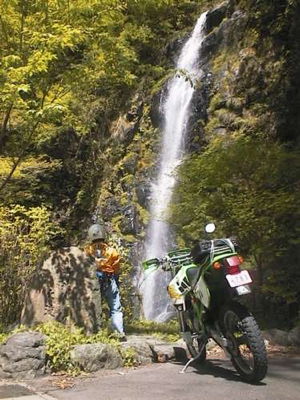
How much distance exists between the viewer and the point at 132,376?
18.0 ft

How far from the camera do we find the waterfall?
1522cm

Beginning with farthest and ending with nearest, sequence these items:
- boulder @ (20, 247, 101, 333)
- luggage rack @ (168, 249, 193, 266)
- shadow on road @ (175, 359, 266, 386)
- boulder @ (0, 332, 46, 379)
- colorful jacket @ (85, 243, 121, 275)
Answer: colorful jacket @ (85, 243, 121, 275)
boulder @ (20, 247, 101, 333)
luggage rack @ (168, 249, 193, 266)
boulder @ (0, 332, 46, 379)
shadow on road @ (175, 359, 266, 386)

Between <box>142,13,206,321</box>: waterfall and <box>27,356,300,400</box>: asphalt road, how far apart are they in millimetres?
8667

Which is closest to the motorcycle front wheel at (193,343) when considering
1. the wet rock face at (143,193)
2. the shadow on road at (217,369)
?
the shadow on road at (217,369)

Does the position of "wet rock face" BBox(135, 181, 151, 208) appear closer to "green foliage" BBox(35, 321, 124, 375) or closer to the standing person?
the standing person

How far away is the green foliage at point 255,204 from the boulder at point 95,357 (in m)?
2.94

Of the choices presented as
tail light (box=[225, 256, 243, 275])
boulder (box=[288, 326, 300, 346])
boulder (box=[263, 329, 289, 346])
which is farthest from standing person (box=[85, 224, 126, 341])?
tail light (box=[225, 256, 243, 275])

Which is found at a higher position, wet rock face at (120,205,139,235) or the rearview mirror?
wet rock face at (120,205,139,235)

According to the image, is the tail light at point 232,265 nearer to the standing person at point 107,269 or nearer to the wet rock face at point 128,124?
the standing person at point 107,269

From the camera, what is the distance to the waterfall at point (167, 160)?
49.9 ft

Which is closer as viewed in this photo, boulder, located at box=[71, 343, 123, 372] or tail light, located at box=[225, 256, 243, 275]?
tail light, located at box=[225, 256, 243, 275]

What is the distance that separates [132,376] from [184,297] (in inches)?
41.3

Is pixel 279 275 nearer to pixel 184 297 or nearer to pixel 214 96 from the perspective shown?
pixel 184 297

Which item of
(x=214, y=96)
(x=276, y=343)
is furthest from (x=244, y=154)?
(x=214, y=96)
